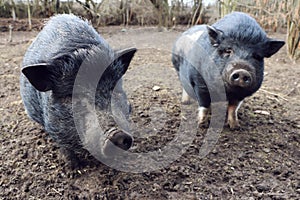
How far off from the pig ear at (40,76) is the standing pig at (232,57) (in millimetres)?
1248

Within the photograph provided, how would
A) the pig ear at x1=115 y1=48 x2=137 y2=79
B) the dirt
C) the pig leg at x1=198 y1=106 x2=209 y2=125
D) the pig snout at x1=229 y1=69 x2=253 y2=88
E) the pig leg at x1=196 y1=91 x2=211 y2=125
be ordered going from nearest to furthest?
the pig ear at x1=115 y1=48 x2=137 y2=79 < the dirt < the pig snout at x1=229 y1=69 x2=253 y2=88 < the pig leg at x1=196 y1=91 x2=211 y2=125 < the pig leg at x1=198 y1=106 x2=209 y2=125

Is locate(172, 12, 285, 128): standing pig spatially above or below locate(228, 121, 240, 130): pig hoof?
above

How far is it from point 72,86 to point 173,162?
98 cm

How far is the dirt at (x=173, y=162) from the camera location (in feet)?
6.91

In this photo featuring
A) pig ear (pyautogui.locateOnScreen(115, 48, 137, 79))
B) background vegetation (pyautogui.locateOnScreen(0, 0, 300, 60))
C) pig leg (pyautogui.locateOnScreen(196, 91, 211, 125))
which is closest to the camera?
pig ear (pyautogui.locateOnScreen(115, 48, 137, 79))

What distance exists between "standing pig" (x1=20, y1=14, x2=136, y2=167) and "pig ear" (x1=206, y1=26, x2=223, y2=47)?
80cm

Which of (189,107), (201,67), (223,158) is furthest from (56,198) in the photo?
(189,107)

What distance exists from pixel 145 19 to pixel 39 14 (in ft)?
9.21

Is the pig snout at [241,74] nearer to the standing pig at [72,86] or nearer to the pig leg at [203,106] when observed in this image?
the pig leg at [203,106]

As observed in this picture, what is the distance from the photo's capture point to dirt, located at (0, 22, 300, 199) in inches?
83.0

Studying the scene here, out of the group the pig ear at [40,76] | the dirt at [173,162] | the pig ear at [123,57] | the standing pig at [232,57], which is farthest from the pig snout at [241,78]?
the pig ear at [40,76]

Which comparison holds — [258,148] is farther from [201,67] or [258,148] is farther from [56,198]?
[56,198]

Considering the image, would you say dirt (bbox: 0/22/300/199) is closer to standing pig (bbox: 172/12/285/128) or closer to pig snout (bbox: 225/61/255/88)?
standing pig (bbox: 172/12/285/128)

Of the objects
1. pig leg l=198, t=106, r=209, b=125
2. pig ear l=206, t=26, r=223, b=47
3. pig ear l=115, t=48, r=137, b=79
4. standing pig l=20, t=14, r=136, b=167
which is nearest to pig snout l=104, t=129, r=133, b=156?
standing pig l=20, t=14, r=136, b=167
